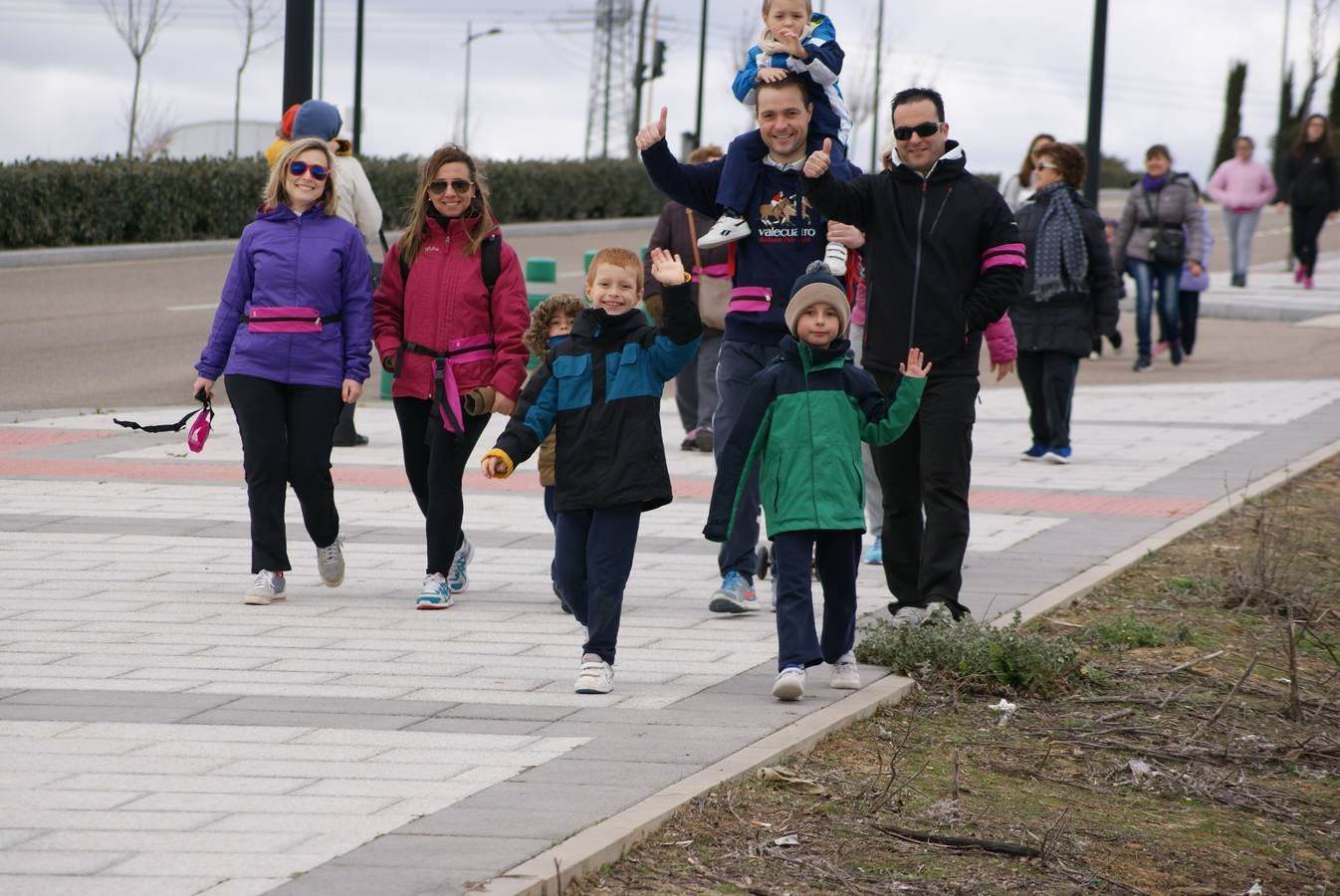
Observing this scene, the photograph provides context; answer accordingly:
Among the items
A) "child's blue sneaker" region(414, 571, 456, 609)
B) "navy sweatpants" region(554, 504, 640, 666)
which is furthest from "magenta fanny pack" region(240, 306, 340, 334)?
"navy sweatpants" region(554, 504, 640, 666)

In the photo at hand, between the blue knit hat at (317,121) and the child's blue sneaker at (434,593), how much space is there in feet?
8.86

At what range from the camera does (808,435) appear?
6.37 metres

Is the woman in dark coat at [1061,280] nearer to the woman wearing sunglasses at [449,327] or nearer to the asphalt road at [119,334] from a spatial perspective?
the woman wearing sunglasses at [449,327]

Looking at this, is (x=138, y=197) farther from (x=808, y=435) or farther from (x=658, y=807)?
(x=658, y=807)

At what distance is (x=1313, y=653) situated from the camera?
25.9 ft

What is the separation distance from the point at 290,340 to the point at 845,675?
261cm

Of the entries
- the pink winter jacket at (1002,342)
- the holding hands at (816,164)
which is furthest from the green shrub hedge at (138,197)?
the holding hands at (816,164)

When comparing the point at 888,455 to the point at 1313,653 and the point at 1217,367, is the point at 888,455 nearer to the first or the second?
the point at 1313,653

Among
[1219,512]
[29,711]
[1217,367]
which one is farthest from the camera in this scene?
[1217,367]

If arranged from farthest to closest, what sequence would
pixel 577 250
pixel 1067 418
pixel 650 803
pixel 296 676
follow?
pixel 577 250 < pixel 1067 418 < pixel 296 676 < pixel 650 803

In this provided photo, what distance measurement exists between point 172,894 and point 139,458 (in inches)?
309

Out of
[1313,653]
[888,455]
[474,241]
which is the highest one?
[474,241]

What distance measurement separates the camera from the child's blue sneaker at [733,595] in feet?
25.7

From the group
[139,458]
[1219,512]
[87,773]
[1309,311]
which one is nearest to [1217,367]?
[1309,311]
